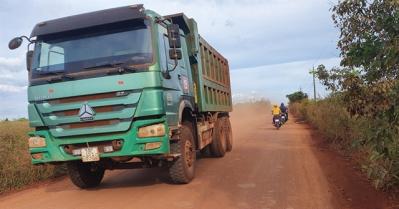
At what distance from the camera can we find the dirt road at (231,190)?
660cm

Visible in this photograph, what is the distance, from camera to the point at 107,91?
7.00 m

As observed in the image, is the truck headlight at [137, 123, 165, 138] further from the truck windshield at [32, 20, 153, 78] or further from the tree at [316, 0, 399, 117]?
the tree at [316, 0, 399, 117]

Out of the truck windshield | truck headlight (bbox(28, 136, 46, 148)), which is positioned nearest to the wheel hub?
the truck windshield

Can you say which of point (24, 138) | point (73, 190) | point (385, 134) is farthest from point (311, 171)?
point (24, 138)

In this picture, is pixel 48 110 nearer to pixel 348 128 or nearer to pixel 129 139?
pixel 129 139

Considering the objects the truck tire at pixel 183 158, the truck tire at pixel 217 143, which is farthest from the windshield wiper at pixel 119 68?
the truck tire at pixel 217 143

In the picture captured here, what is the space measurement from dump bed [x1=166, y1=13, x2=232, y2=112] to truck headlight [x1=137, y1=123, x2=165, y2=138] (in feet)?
8.56

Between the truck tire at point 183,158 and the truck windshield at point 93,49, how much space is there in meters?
1.54

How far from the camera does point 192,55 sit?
376 inches

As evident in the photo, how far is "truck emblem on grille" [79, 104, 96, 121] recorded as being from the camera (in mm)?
7102

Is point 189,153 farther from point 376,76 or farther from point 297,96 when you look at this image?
point 297,96

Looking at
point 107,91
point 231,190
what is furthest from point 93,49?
point 231,190

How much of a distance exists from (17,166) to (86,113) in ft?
10.5

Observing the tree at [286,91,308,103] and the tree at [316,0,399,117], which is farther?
the tree at [286,91,308,103]
